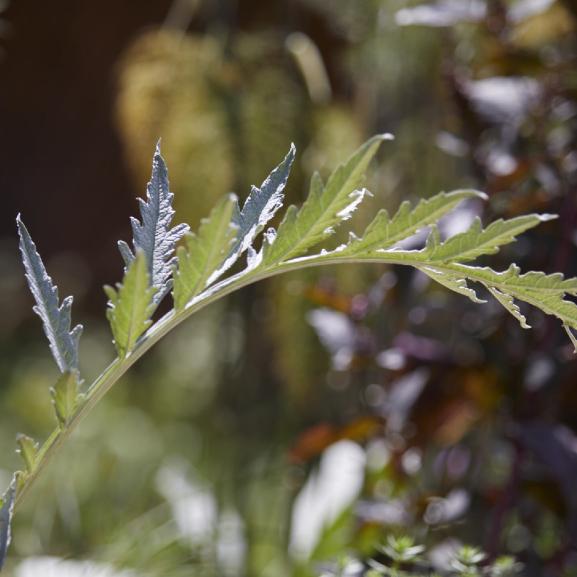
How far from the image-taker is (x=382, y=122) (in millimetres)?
1805

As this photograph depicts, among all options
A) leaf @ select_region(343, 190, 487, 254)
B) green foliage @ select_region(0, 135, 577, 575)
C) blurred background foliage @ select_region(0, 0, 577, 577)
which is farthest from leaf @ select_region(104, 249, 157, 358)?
blurred background foliage @ select_region(0, 0, 577, 577)

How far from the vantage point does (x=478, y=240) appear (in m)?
0.46

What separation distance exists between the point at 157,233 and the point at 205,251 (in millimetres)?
86

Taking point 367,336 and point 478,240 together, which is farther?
point 367,336

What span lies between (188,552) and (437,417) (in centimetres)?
61

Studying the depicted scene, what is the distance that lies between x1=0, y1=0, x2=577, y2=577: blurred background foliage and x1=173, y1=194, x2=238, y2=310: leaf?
1.18ft

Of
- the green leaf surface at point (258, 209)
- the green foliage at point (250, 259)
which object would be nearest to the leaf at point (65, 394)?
the green foliage at point (250, 259)

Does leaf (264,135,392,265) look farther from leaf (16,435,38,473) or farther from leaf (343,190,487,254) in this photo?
leaf (16,435,38,473)

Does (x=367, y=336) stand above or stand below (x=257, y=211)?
below

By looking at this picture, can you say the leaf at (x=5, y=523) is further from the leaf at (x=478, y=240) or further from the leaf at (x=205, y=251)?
the leaf at (x=478, y=240)

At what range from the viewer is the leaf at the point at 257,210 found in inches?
19.6

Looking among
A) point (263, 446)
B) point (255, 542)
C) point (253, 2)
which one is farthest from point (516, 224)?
point (253, 2)

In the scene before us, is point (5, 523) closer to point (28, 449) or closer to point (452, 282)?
point (28, 449)

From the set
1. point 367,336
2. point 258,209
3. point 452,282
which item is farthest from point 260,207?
point 367,336
